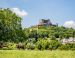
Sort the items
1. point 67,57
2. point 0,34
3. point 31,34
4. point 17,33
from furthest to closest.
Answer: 1. point 31,34
2. point 17,33
3. point 0,34
4. point 67,57

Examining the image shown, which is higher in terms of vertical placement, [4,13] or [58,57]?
[4,13]

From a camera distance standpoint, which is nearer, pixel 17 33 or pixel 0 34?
pixel 0 34

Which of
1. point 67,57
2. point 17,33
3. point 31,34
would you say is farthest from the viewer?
point 31,34

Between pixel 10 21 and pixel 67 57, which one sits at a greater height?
pixel 10 21

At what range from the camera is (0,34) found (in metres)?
52.4

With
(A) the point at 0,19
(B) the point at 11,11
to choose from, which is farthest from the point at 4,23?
(B) the point at 11,11

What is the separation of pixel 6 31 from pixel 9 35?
97cm

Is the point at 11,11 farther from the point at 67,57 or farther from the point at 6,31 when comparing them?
the point at 67,57

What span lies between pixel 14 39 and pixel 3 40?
7.24 ft

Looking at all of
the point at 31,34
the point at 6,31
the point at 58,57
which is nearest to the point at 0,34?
the point at 6,31

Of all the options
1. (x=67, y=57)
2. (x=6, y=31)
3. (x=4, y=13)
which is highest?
(x=4, y=13)

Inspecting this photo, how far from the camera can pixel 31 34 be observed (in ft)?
416

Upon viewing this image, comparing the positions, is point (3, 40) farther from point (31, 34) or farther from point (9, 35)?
point (31, 34)

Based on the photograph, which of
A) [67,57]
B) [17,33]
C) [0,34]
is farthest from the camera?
[17,33]
